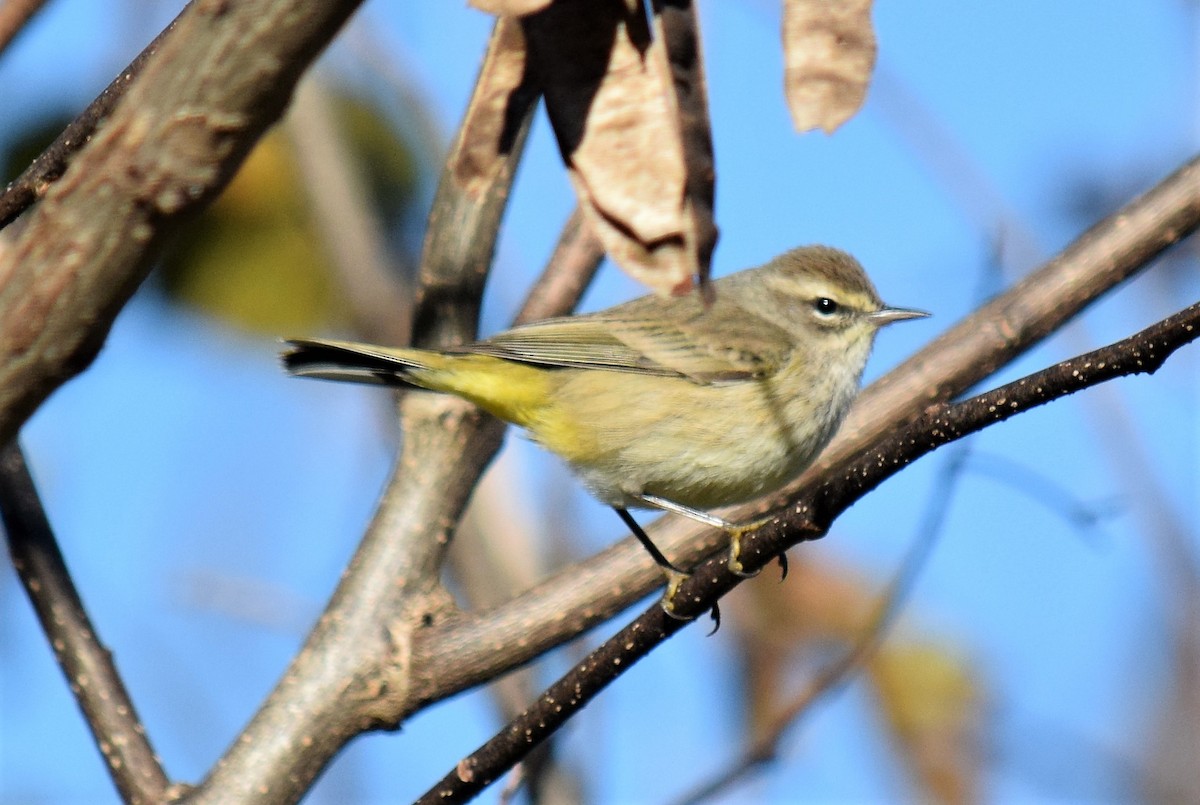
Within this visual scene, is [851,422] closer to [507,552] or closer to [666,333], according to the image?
[666,333]

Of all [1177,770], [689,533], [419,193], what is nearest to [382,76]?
[419,193]

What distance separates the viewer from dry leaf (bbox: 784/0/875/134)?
5.06 ft

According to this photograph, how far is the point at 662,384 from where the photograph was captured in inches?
172

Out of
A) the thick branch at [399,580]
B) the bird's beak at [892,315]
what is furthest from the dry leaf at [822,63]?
the bird's beak at [892,315]

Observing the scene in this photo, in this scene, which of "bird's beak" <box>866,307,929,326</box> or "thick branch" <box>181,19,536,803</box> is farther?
"bird's beak" <box>866,307,929,326</box>

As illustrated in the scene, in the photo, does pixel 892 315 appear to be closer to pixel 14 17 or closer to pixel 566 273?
pixel 566 273

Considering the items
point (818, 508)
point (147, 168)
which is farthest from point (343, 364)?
point (147, 168)

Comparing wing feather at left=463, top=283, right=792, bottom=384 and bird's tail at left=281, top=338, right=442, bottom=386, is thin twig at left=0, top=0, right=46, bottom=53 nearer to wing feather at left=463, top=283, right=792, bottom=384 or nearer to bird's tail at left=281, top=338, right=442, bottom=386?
bird's tail at left=281, top=338, right=442, bottom=386

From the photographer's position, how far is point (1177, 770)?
550cm

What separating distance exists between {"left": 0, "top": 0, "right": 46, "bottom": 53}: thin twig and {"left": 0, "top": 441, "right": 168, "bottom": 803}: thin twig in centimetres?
125

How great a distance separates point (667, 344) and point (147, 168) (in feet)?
11.2

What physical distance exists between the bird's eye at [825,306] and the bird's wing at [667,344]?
266mm

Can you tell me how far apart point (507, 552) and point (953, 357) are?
1.91 meters

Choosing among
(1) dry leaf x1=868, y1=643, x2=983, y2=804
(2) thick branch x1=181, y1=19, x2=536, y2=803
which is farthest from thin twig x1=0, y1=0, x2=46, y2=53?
(1) dry leaf x1=868, y1=643, x2=983, y2=804
